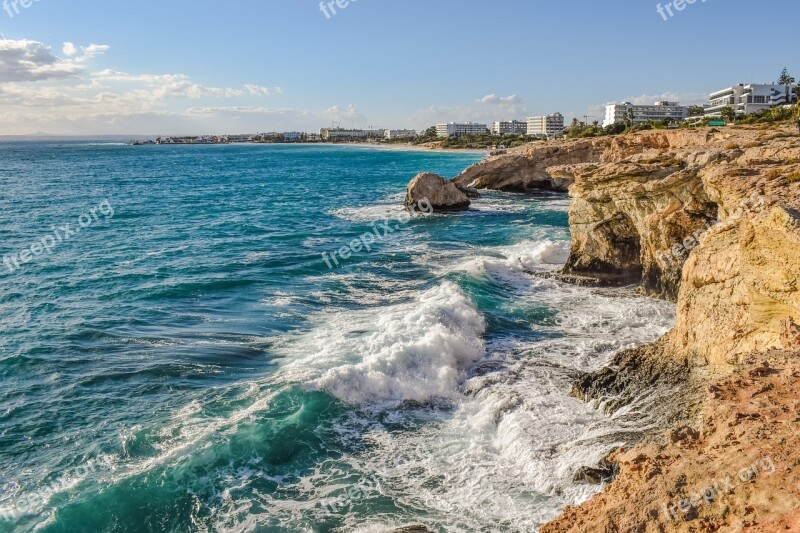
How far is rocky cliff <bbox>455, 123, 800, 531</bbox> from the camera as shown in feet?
23.4

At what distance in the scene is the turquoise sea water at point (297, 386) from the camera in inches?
446

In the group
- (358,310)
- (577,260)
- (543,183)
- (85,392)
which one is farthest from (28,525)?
(543,183)

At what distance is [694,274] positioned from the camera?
46.2 feet

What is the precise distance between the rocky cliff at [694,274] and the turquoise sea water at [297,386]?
185 centimetres

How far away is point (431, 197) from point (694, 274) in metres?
37.0

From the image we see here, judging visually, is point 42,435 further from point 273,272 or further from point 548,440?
point 273,272

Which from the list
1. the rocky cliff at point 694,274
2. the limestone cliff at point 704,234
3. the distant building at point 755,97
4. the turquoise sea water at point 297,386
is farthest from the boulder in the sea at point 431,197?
the distant building at point 755,97

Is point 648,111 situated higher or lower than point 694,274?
higher

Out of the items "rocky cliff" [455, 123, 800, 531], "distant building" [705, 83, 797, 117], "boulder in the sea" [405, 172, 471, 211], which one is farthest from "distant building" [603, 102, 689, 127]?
"rocky cliff" [455, 123, 800, 531]

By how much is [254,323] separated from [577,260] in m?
15.3

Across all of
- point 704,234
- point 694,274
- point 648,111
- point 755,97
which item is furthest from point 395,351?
point 648,111

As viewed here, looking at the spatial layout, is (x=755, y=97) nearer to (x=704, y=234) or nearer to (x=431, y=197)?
(x=431, y=197)

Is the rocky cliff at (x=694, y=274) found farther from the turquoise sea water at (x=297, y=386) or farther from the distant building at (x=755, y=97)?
the distant building at (x=755, y=97)

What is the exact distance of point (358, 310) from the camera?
23359mm
